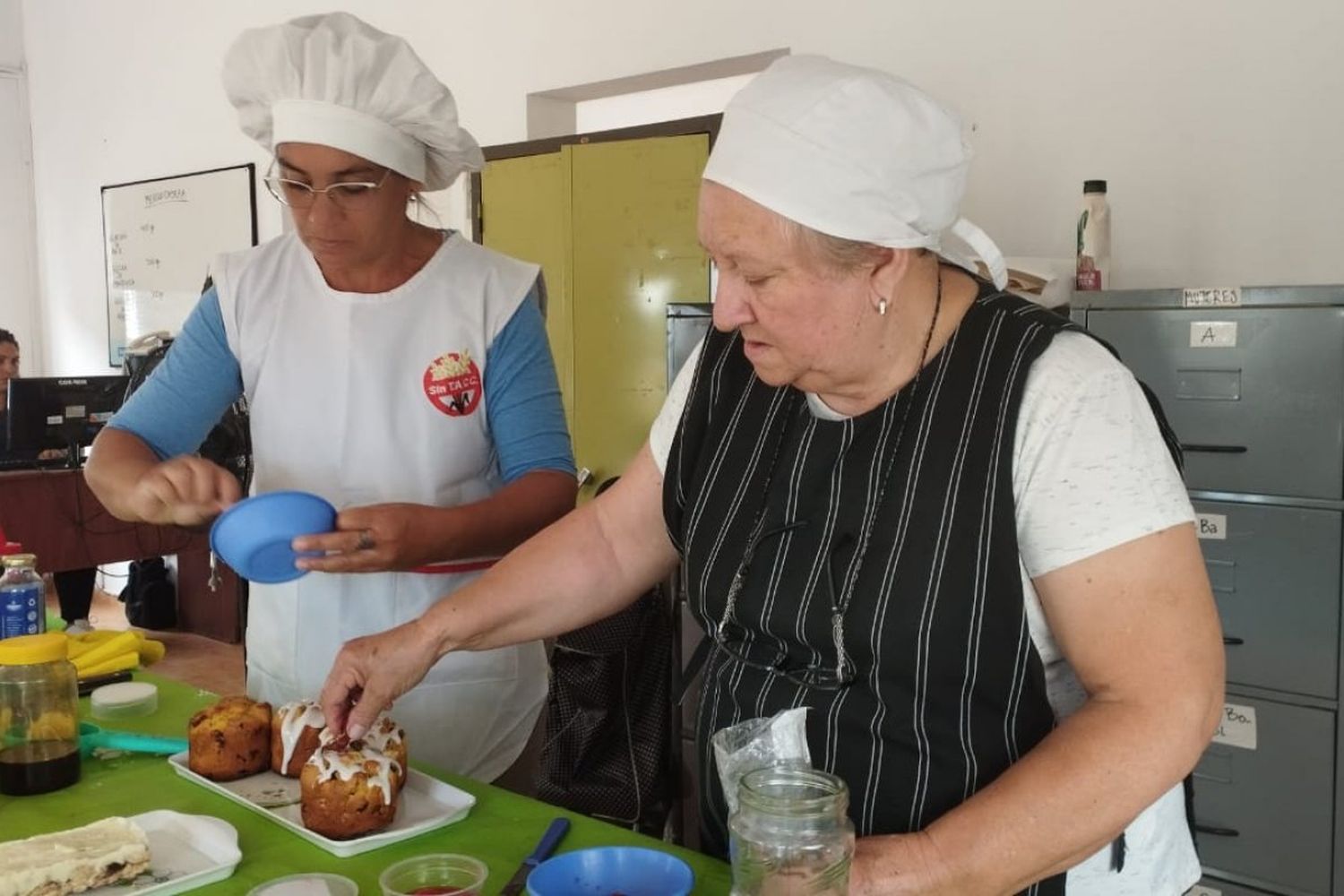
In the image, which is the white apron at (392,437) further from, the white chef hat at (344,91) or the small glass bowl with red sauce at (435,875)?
the small glass bowl with red sauce at (435,875)

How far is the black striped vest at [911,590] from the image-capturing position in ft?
3.79

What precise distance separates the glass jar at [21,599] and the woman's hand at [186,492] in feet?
0.83

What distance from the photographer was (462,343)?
183 centimetres

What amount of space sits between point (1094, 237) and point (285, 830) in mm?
2290

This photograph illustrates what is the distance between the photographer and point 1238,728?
2.60 m

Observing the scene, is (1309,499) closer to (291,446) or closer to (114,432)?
(291,446)

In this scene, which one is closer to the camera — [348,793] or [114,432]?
[348,793]

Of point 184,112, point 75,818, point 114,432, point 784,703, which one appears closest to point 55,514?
point 184,112

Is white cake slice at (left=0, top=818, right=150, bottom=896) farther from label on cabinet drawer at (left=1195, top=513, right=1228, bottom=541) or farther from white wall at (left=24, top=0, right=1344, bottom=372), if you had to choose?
white wall at (left=24, top=0, right=1344, bottom=372)

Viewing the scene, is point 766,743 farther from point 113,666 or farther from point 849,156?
point 113,666

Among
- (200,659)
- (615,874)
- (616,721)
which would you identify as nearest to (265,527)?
(615,874)

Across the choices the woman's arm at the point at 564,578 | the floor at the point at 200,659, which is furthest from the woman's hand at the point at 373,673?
the floor at the point at 200,659

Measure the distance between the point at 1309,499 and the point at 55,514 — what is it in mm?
4890

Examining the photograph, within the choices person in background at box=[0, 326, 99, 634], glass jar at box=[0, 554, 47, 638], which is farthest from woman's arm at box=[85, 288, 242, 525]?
person in background at box=[0, 326, 99, 634]
